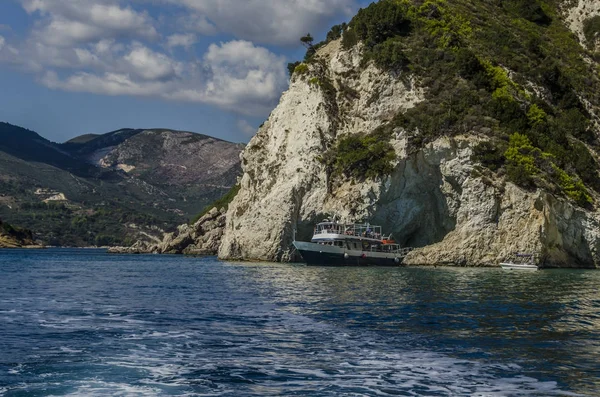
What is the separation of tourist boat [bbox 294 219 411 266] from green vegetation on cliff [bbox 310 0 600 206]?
24.6ft

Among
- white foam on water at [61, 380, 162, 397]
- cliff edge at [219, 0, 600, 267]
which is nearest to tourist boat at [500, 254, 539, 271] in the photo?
cliff edge at [219, 0, 600, 267]

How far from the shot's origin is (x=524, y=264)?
71.8 m

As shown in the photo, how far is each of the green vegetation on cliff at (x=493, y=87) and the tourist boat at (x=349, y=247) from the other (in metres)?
7.50

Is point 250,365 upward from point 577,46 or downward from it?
downward

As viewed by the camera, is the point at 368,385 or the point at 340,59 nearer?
the point at 368,385

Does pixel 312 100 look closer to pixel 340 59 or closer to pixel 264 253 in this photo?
pixel 340 59

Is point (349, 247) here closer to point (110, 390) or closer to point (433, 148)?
point (433, 148)

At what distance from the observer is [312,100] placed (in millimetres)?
94750

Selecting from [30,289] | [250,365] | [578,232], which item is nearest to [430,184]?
[578,232]

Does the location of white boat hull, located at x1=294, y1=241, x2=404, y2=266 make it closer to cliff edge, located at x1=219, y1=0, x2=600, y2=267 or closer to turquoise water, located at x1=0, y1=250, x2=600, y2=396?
cliff edge, located at x1=219, y1=0, x2=600, y2=267

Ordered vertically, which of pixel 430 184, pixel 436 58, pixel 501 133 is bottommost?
pixel 430 184

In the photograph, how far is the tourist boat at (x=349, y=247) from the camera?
78.9 meters

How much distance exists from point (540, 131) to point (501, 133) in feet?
33.1

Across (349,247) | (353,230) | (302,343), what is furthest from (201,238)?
(302,343)
